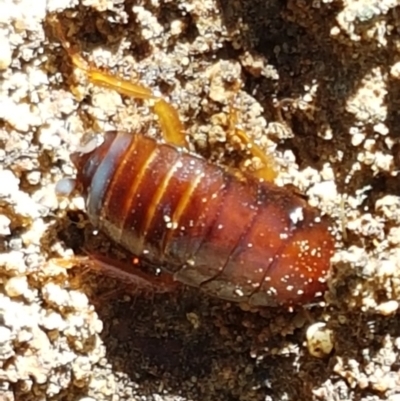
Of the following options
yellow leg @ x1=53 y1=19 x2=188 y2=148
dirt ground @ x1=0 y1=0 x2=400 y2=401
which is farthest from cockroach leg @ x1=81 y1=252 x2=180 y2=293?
yellow leg @ x1=53 y1=19 x2=188 y2=148

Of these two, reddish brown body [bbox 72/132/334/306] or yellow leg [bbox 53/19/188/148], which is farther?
yellow leg [bbox 53/19/188/148]

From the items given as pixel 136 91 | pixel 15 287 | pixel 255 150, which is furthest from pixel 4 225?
pixel 255 150

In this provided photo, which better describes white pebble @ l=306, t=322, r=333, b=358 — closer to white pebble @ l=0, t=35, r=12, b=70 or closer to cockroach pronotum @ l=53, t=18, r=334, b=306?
cockroach pronotum @ l=53, t=18, r=334, b=306

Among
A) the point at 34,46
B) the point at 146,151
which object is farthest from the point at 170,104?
the point at 34,46

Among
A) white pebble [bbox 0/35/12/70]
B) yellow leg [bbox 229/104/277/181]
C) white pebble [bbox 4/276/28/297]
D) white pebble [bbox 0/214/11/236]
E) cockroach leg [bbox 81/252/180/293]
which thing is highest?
white pebble [bbox 0/35/12/70]

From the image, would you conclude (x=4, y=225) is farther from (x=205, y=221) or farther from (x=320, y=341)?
(x=320, y=341)

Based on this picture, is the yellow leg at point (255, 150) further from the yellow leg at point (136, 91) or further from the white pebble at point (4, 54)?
the white pebble at point (4, 54)

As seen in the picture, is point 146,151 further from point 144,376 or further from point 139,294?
point 144,376
